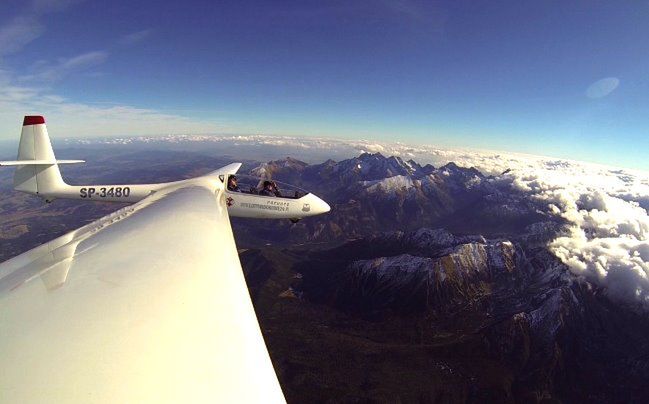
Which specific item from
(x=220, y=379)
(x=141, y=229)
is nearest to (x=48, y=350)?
(x=220, y=379)

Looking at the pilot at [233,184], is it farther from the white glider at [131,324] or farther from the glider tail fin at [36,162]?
the white glider at [131,324]

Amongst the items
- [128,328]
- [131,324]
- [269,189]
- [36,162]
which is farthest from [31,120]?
[128,328]

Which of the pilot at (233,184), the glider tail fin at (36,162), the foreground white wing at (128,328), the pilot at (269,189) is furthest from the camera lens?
the pilot at (269,189)

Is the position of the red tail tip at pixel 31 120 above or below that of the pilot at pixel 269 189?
above

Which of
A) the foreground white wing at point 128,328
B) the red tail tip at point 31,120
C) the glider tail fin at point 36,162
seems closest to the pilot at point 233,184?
the glider tail fin at point 36,162

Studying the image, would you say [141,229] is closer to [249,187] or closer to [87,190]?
[249,187]

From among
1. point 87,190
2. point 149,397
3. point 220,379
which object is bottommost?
point 87,190
